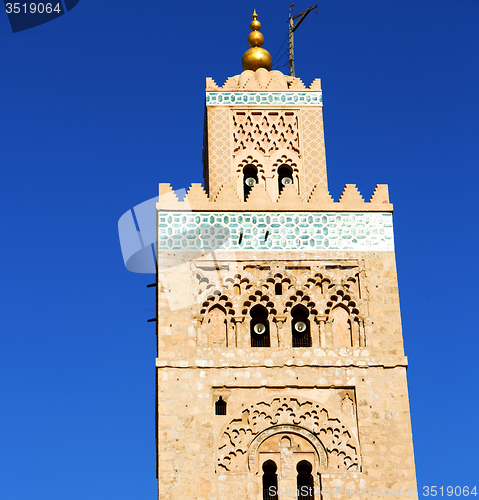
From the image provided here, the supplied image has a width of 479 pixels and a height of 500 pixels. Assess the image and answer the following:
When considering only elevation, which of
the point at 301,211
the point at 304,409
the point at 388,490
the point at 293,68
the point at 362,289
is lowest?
the point at 388,490

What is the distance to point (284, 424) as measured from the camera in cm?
2189

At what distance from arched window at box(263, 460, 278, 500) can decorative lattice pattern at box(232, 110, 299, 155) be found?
620cm

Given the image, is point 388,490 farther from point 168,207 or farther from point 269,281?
point 168,207

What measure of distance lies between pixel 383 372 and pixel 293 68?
837 cm

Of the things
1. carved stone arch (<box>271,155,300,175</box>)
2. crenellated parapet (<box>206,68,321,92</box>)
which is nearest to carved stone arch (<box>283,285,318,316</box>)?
carved stone arch (<box>271,155,300,175</box>)

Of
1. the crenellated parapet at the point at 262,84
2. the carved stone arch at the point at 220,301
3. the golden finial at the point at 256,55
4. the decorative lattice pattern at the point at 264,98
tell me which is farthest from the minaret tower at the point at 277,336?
the golden finial at the point at 256,55

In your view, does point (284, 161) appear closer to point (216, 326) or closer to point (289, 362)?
point (216, 326)

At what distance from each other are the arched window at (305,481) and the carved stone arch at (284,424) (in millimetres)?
384

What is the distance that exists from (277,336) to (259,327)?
44 cm

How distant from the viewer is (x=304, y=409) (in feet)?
72.2

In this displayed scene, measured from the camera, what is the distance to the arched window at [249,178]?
2470 cm

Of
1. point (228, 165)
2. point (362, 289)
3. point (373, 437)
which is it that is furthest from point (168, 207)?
point (373, 437)

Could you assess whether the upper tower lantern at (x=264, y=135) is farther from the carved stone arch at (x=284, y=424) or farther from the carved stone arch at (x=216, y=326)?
the carved stone arch at (x=284, y=424)

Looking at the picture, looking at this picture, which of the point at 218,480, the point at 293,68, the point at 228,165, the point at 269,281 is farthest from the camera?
the point at 293,68
